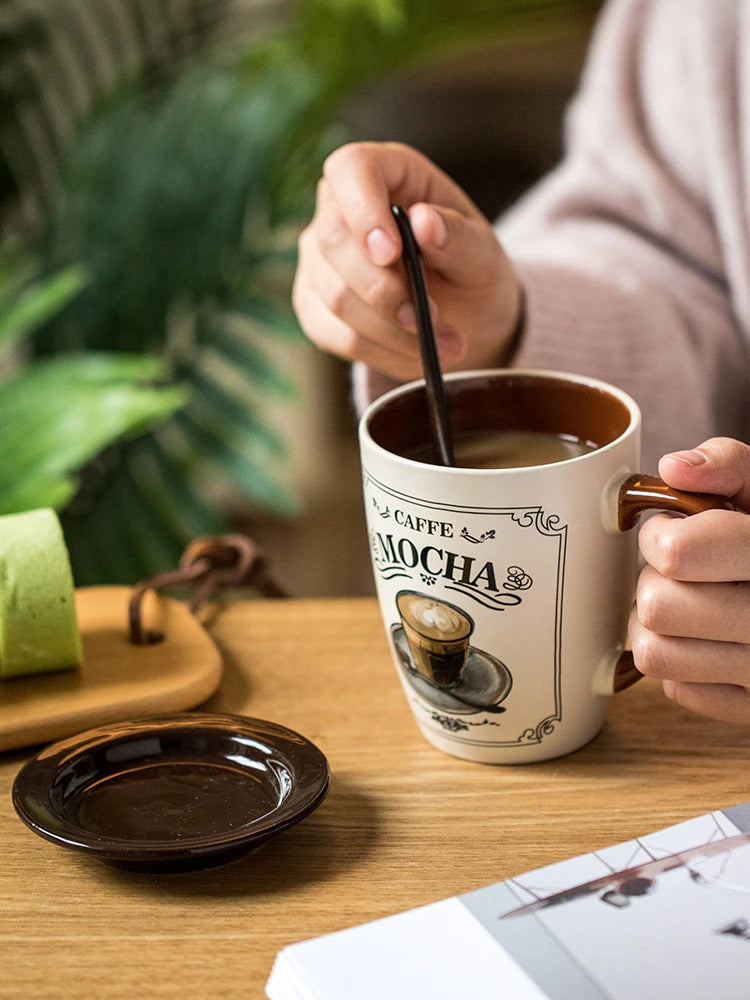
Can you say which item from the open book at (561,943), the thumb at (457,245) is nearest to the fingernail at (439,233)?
the thumb at (457,245)

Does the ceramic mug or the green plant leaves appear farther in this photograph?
the green plant leaves

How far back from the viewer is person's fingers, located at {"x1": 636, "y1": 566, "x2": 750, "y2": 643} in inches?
17.2

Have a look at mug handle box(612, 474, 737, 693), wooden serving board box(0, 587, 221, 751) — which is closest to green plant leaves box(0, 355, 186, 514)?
wooden serving board box(0, 587, 221, 751)

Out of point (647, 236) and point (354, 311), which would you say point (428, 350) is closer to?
point (354, 311)

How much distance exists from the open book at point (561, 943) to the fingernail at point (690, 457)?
0.46 ft

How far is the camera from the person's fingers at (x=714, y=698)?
0.47 metres

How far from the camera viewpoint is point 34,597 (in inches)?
19.7

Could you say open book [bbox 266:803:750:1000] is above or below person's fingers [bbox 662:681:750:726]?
above

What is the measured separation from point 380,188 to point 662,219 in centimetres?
A: 38

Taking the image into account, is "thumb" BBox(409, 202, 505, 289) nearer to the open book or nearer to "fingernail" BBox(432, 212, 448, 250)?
"fingernail" BBox(432, 212, 448, 250)

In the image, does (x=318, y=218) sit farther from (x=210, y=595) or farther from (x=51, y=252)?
(x=51, y=252)

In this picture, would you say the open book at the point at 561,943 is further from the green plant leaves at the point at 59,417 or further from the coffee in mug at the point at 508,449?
the green plant leaves at the point at 59,417

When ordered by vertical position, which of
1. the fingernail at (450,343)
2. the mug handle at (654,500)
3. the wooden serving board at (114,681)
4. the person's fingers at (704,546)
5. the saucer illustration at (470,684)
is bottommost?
the wooden serving board at (114,681)

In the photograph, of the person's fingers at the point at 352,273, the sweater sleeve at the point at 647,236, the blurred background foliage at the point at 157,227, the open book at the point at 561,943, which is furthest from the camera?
the blurred background foliage at the point at 157,227
